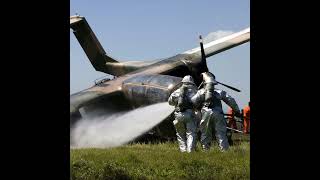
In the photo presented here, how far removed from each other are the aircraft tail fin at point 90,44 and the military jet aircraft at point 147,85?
3.12 m

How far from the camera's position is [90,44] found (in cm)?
3247

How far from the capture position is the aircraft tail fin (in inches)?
1259

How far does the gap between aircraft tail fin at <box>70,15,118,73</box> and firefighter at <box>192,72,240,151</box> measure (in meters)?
17.2

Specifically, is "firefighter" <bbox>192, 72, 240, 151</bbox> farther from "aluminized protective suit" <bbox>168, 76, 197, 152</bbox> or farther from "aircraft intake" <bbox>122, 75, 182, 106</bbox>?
"aircraft intake" <bbox>122, 75, 182, 106</bbox>

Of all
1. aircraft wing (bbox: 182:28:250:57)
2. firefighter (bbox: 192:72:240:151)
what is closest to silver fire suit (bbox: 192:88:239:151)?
firefighter (bbox: 192:72:240:151)

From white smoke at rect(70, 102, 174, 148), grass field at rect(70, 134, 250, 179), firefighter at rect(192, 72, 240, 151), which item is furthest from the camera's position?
white smoke at rect(70, 102, 174, 148)

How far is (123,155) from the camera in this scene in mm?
12922

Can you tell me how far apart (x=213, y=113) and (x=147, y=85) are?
5.35 m

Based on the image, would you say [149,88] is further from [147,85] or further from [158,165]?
[158,165]

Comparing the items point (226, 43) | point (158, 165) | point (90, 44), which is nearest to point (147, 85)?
point (158, 165)
